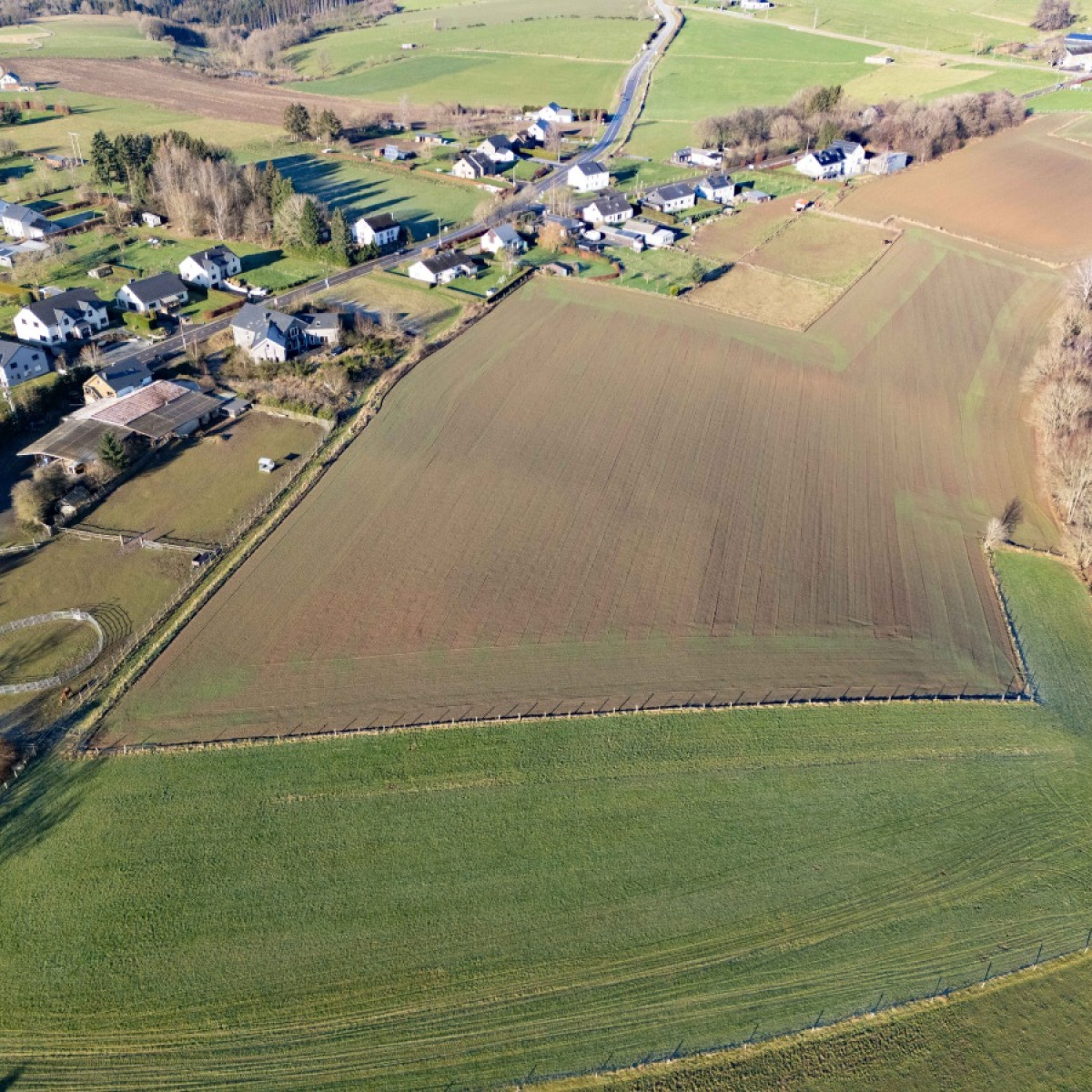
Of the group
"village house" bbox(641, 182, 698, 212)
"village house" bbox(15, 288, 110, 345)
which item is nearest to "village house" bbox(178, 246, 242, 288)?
"village house" bbox(15, 288, 110, 345)

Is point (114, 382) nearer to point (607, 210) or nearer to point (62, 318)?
point (62, 318)

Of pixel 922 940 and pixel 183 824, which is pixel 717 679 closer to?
pixel 922 940

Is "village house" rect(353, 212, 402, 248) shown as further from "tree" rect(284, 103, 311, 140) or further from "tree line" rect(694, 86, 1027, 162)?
"tree line" rect(694, 86, 1027, 162)

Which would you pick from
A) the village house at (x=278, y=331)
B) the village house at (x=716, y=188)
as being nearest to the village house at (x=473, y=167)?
the village house at (x=716, y=188)

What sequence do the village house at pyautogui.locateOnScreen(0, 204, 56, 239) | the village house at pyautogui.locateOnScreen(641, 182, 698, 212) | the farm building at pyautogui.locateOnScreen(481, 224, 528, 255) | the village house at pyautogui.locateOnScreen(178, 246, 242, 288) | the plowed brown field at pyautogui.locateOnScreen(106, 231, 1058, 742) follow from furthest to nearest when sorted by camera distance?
the village house at pyautogui.locateOnScreen(641, 182, 698, 212)
the village house at pyautogui.locateOnScreen(0, 204, 56, 239)
the farm building at pyautogui.locateOnScreen(481, 224, 528, 255)
the village house at pyautogui.locateOnScreen(178, 246, 242, 288)
the plowed brown field at pyautogui.locateOnScreen(106, 231, 1058, 742)

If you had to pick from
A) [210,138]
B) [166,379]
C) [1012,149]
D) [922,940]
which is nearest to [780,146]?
[1012,149]

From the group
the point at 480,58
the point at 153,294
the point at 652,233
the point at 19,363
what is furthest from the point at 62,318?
the point at 480,58

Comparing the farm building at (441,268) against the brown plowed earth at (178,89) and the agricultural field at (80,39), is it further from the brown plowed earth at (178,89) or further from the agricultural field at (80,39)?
the agricultural field at (80,39)
